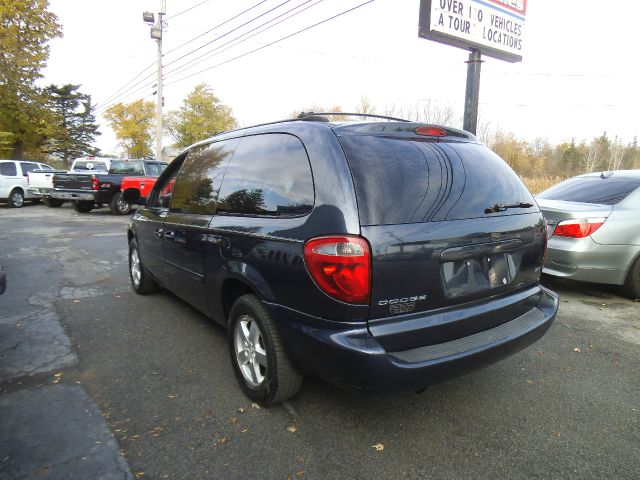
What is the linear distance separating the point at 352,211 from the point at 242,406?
58.5 inches

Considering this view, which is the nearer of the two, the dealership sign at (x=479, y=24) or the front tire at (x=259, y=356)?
the front tire at (x=259, y=356)

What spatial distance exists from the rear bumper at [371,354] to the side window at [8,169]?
1831cm

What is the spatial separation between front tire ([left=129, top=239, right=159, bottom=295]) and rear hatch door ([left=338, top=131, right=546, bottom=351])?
3.48 metres

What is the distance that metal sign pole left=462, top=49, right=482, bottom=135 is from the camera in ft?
27.2

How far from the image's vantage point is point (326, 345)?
6.90 ft

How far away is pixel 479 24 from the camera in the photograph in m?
8.30

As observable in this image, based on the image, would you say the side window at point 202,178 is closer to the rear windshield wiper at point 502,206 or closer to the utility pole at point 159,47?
the rear windshield wiper at point 502,206

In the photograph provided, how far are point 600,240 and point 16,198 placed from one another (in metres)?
19.2

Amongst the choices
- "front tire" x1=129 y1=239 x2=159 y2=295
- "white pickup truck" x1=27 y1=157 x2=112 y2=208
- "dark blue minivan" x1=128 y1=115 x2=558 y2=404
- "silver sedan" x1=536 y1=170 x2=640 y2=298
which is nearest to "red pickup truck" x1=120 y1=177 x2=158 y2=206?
"white pickup truck" x1=27 y1=157 x2=112 y2=208

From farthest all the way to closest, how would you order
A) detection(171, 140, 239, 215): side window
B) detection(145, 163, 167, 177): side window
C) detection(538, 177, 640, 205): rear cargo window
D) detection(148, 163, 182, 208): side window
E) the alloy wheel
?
1. detection(145, 163, 167, 177): side window
2. detection(538, 177, 640, 205): rear cargo window
3. detection(148, 163, 182, 208): side window
4. detection(171, 140, 239, 215): side window
5. the alloy wheel

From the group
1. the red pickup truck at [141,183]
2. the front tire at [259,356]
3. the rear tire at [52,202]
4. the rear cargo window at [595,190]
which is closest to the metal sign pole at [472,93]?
the rear cargo window at [595,190]

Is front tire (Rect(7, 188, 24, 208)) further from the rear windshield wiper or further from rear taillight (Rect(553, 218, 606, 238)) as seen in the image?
the rear windshield wiper

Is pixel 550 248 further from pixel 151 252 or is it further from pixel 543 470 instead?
pixel 151 252

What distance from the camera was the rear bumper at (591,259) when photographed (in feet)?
15.7
